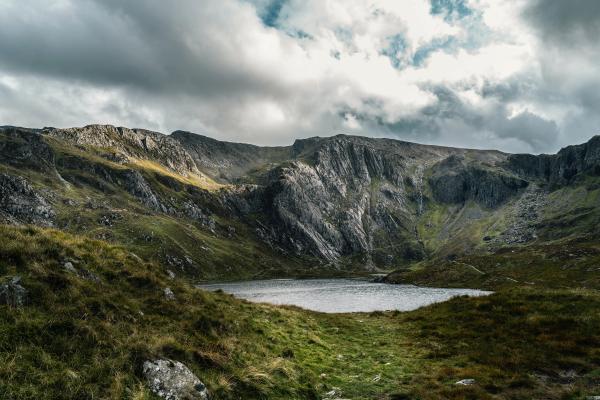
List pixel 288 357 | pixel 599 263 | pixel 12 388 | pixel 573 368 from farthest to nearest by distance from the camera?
pixel 599 263
pixel 288 357
pixel 573 368
pixel 12 388

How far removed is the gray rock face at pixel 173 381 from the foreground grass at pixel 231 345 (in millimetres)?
511

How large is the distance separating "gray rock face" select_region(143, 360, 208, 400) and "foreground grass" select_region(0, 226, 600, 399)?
1.68 ft

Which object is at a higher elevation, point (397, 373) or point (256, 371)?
point (256, 371)

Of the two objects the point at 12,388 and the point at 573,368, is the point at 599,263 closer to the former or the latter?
the point at 573,368

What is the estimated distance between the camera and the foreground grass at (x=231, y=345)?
505 inches

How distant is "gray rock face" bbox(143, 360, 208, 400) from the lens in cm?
1323

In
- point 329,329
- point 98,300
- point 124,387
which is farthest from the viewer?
point 329,329

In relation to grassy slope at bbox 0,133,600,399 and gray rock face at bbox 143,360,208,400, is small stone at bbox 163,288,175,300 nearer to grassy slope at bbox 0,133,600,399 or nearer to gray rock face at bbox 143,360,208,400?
grassy slope at bbox 0,133,600,399

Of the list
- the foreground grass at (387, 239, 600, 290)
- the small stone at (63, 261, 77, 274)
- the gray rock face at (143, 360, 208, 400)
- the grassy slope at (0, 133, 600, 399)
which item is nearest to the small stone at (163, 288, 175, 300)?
the grassy slope at (0, 133, 600, 399)

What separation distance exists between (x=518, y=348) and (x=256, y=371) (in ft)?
55.5

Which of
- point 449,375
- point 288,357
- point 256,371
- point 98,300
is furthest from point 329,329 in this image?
point 98,300

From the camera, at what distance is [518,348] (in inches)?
925

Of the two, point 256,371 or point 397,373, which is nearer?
point 256,371

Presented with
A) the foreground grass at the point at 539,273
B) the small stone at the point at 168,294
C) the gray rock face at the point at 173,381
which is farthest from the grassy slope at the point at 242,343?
the foreground grass at the point at 539,273
